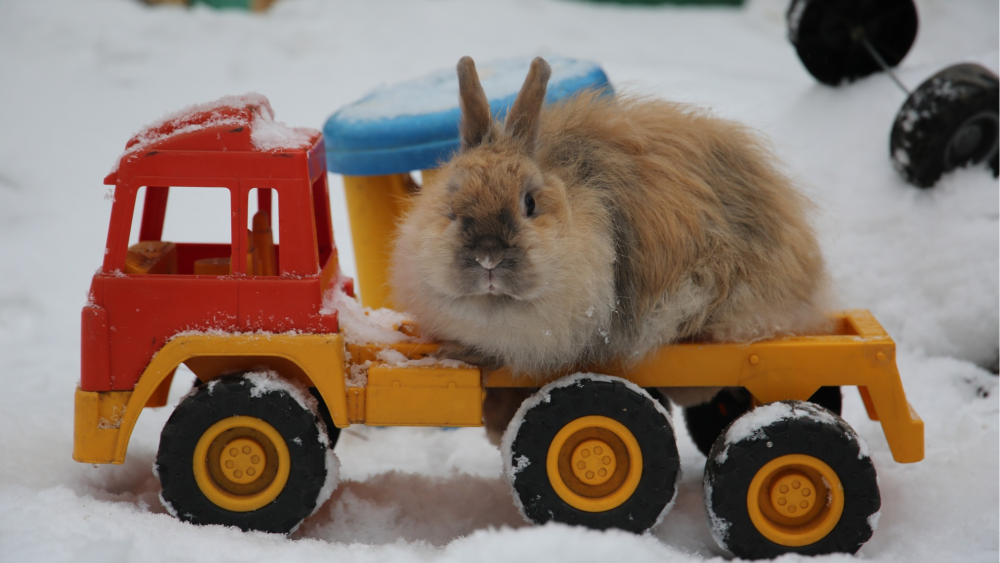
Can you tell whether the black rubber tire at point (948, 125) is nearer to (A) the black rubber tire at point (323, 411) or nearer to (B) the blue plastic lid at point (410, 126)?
(B) the blue plastic lid at point (410, 126)

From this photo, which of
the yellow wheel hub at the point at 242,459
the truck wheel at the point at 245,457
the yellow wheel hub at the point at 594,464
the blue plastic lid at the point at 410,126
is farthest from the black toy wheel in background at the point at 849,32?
the yellow wheel hub at the point at 242,459

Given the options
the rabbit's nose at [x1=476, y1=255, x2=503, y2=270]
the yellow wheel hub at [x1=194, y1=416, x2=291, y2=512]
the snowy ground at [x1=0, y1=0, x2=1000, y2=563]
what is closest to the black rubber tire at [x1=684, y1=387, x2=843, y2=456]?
the snowy ground at [x1=0, y1=0, x2=1000, y2=563]

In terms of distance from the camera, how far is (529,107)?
2.14 m

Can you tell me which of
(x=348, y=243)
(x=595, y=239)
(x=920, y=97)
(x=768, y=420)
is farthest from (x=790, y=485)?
(x=348, y=243)

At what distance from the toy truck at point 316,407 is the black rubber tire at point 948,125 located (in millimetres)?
1669

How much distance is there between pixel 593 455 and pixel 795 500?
0.56 m

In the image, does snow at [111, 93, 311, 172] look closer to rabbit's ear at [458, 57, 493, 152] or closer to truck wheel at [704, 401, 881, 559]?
rabbit's ear at [458, 57, 493, 152]

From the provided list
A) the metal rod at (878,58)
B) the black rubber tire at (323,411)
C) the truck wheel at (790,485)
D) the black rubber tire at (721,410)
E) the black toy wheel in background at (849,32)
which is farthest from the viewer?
the black toy wheel in background at (849,32)

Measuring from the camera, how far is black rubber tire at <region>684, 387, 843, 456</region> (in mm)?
2564

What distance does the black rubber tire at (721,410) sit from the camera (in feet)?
8.41

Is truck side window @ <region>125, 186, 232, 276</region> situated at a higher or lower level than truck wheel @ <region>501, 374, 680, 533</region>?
higher

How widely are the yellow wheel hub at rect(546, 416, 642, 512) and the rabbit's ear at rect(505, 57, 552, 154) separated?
779mm

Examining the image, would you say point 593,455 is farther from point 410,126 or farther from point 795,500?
point 410,126

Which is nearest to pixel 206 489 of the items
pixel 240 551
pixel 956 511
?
pixel 240 551
